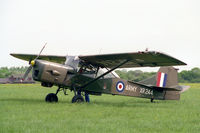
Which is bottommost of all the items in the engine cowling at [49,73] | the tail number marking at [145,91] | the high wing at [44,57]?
the tail number marking at [145,91]

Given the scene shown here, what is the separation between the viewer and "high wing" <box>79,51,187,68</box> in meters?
11.2

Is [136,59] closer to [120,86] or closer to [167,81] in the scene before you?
[120,86]

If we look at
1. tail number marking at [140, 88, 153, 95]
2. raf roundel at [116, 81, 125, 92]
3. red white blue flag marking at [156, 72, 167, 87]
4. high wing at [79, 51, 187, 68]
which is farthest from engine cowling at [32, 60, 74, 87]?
red white blue flag marking at [156, 72, 167, 87]

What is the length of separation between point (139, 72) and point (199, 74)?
2799cm

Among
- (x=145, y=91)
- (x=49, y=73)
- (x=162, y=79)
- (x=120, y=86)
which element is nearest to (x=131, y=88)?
(x=120, y=86)

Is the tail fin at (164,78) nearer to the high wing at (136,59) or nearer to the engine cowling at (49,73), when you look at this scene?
the high wing at (136,59)

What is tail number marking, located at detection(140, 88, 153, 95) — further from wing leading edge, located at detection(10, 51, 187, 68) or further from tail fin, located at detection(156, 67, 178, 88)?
wing leading edge, located at detection(10, 51, 187, 68)

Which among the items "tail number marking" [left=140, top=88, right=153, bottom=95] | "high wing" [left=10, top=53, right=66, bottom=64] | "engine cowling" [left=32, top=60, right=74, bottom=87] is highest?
"high wing" [left=10, top=53, right=66, bottom=64]

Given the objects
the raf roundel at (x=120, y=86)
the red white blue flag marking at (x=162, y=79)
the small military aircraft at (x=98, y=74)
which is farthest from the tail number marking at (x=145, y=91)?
the raf roundel at (x=120, y=86)

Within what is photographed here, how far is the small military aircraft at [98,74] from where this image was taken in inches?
453

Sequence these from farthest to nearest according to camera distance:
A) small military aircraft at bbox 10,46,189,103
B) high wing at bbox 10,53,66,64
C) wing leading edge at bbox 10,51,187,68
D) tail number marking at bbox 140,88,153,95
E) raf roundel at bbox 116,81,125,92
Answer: high wing at bbox 10,53,66,64
tail number marking at bbox 140,88,153,95
raf roundel at bbox 116,81,125,92
small military aircraft at bbox 10,46,189,103
wing leading edge at bbox 10,51,187,68

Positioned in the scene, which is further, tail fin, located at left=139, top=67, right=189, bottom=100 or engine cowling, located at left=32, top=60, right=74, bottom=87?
tail fin, located at left=139, top=67, right=189, bottom=100

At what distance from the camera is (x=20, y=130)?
578cm

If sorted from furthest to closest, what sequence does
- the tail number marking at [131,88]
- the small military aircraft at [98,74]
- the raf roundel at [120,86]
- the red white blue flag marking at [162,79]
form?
the red white blue flag marking at [162,79] → the tail number marking at [131,88] → the raf roundel at [120,86] → the small military aircraft at [98,74]
